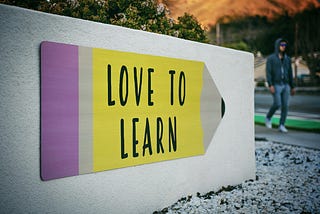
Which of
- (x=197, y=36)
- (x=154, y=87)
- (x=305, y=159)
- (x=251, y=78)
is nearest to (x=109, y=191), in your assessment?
(x=154, y=87)

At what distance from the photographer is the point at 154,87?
288 centimetres

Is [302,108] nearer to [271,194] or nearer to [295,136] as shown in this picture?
[295,136]

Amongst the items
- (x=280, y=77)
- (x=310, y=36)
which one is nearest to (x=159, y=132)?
(x=280, y=77)

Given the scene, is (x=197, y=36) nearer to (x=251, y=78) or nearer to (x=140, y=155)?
(x=251, y=78)

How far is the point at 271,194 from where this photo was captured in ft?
11.5

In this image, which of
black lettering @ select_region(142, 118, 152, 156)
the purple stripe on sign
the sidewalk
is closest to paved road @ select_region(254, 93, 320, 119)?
the sidewalk

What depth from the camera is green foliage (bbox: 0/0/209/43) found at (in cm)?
372

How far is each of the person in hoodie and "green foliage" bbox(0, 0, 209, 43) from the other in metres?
3.68

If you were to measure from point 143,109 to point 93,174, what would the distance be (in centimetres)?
70

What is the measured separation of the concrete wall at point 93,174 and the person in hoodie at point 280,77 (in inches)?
161

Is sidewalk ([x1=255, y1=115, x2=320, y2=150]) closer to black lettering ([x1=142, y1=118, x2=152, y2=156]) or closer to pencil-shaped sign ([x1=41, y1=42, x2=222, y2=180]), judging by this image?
pencil-shaped sign ([x1=41, y1=42, x2=222, y2=180])

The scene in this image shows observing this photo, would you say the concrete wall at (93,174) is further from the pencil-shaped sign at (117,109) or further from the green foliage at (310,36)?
the green foliage at (310,36)

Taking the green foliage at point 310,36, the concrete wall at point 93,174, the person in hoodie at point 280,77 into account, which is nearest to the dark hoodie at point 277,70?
the person in hoodie at point 280,77

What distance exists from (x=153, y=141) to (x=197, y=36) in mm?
2192
